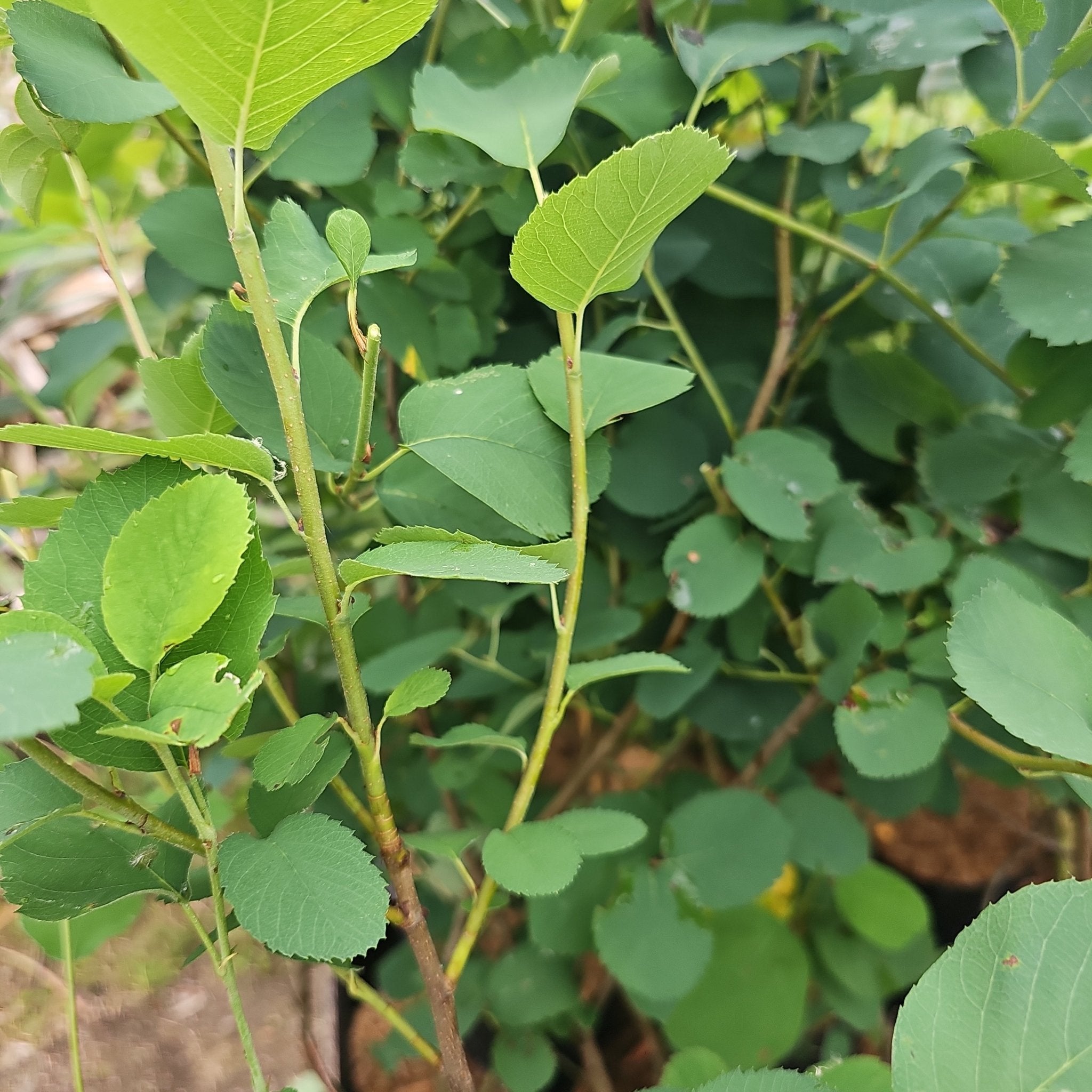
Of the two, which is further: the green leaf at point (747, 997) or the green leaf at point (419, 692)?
the green leaf at point (747, 997)

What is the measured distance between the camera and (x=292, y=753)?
0.22 metres

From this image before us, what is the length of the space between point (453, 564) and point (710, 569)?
22cm

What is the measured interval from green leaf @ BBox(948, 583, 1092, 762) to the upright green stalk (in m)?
0.18

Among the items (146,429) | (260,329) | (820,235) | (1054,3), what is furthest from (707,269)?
(146,429)

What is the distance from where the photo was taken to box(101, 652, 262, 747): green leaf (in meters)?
0.17

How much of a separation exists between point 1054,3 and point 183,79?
38cm

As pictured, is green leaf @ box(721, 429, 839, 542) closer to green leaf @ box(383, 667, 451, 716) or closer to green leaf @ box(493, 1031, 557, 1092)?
green leaf @ box(383, 667, 451, 716)

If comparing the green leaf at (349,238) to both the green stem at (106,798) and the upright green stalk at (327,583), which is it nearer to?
the upright green stalk at (327,583)

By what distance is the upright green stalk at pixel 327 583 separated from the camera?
0.66 ft

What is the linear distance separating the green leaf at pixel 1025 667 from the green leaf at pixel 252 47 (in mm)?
242

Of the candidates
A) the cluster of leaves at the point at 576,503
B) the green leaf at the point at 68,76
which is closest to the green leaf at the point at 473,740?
the cluster of leaves at the point at 576,503

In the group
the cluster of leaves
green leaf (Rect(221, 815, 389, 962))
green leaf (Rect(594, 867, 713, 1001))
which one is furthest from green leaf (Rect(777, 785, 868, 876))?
green leaf (Rect(221, 815, 389, 962))

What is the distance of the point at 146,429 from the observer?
1.92 ft

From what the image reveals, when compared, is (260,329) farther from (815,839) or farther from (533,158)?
(815,839)
